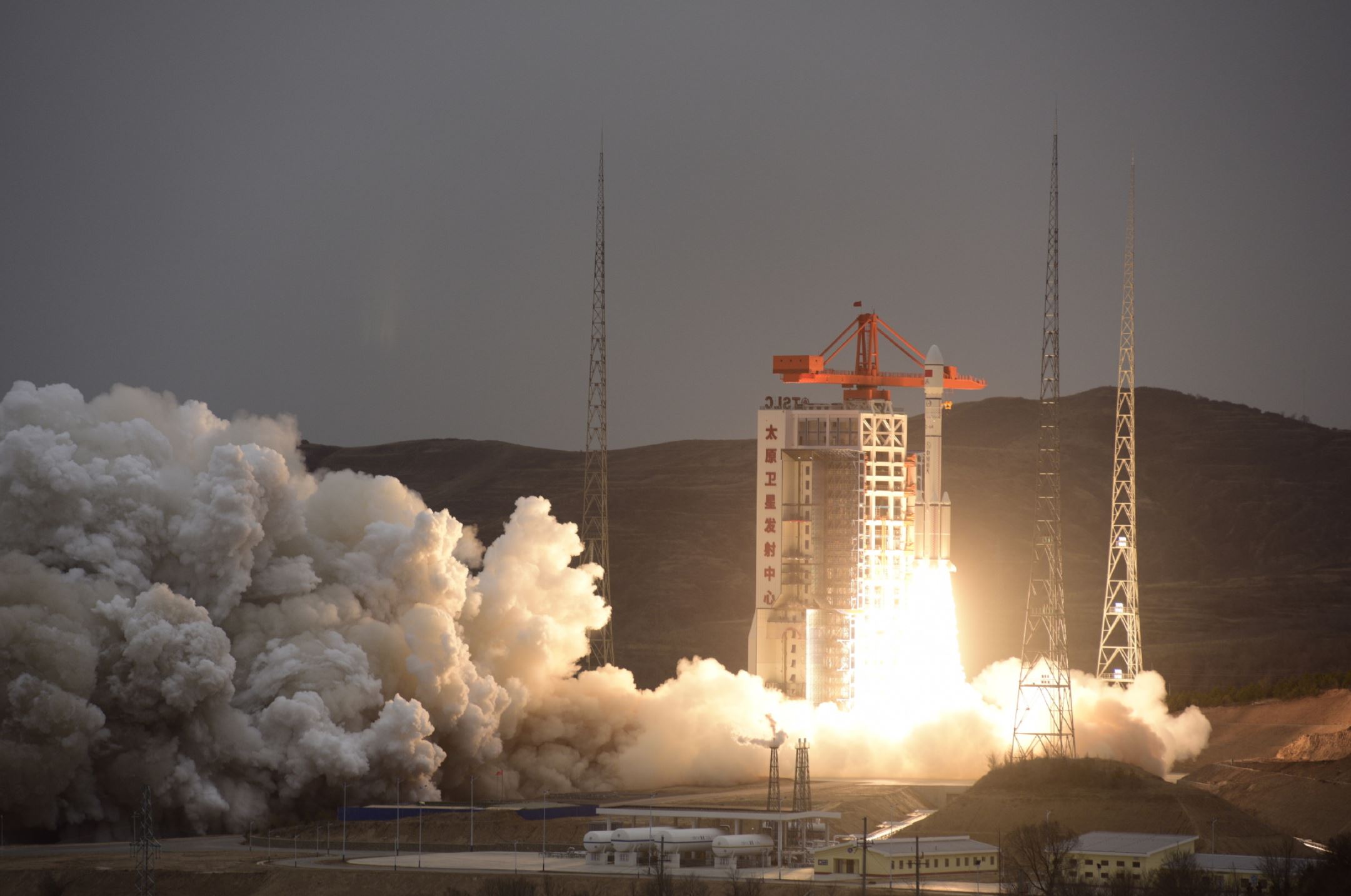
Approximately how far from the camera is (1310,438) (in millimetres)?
180125

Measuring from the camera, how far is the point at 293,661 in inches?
2584

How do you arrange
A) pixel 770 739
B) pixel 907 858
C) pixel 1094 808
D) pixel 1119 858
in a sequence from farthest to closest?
pixel 770 739, pixel 1094 808, pixel 907 858, pixel 1119 858

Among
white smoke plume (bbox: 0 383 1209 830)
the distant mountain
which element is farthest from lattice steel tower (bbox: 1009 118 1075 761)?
the distant mountain

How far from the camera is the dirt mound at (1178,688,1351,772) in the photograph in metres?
81.8

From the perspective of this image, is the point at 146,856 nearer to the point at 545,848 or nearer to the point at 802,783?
the point at 545,848

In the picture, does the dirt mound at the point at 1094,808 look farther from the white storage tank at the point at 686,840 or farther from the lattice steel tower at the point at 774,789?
the white storage tank at the point at 686,840

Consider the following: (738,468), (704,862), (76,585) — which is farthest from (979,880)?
(738,468)

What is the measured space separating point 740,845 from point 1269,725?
118 ft

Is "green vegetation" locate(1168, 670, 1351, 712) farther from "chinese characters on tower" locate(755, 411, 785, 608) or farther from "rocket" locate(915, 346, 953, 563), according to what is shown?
"chinese characters on tower" locate(755, 411, 785, 608)

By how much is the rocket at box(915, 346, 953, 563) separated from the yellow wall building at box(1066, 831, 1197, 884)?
24723 millimetres

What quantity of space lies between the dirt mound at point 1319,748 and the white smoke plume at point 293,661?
16.3 feet

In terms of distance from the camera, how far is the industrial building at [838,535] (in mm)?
80250

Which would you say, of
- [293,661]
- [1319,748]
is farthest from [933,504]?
[293,661]

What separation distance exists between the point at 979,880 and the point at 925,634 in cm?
2513
